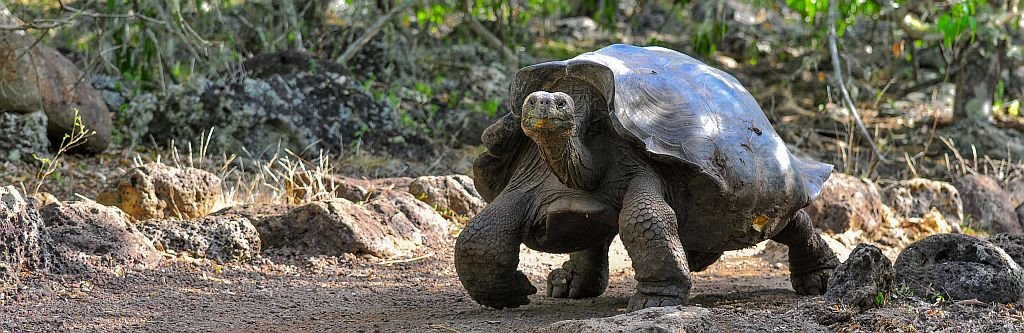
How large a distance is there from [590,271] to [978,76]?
6.40 metres

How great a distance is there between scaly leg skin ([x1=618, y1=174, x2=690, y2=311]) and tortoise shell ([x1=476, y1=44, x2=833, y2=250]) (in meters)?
0.21

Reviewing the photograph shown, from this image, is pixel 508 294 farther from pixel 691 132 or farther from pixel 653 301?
pixel 691 132

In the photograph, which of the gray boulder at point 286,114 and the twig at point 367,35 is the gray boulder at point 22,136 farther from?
the twig at point 367,35

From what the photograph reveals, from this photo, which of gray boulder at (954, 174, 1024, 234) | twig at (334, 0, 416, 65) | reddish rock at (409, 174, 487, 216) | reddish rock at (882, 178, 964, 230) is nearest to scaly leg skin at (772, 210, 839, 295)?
reddish rock at (409, 174, 487, 216)

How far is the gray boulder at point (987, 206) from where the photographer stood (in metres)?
7.29

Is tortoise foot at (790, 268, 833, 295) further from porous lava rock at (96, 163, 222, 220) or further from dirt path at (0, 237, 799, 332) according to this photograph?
porous lava rock at (96, 163, 222, 220)

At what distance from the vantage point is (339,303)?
15.1ft

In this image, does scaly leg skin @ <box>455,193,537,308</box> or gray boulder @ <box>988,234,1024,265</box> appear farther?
gray boulder @ <box>988,234,1024,265</box>

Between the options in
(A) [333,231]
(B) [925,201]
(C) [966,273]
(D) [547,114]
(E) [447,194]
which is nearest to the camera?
(D) [547,114]

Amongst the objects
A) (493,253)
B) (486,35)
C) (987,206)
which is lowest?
(987,206)

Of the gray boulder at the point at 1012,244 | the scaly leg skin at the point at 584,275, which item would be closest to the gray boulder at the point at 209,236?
the scaly leg skin at the point at 584,275

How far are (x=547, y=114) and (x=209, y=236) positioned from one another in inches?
78.9

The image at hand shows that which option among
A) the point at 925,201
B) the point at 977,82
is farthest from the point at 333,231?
the point at 977,82

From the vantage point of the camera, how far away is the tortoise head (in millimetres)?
3744
